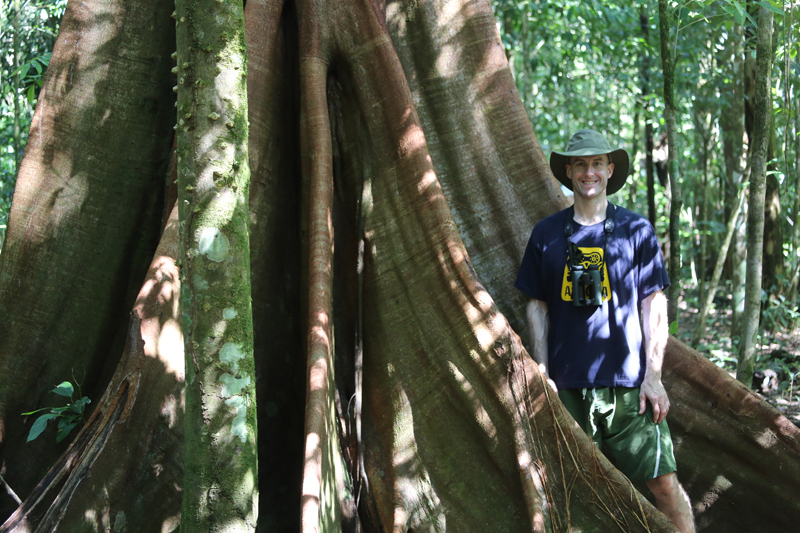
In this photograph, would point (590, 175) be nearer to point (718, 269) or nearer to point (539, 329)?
point (539, 329)

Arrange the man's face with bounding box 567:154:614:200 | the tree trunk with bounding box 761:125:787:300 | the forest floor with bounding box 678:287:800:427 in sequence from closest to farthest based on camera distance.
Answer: the man's face with bounding box 567:154:614:200
the forest floor with bounding box 678:287:800:427
the tree trunk with bounding box 761:125:787:300

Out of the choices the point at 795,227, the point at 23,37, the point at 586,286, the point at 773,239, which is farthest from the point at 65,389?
the point at 773,239

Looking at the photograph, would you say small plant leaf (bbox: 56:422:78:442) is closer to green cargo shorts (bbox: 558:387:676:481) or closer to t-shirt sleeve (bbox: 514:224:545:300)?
t-shirt sleeve (bbox: 514:224:545:300)

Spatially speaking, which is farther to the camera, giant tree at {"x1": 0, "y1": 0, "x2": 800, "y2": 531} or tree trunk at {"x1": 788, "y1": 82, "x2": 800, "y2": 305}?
tree trunk at {"x1": 788, "y1": 82, "x2": 800, "y2": 305}

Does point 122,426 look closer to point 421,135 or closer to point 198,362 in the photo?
point 198,362

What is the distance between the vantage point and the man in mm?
3314

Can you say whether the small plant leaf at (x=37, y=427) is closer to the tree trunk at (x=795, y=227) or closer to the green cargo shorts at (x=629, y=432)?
the green cargo shorts at (x=629, y=432)

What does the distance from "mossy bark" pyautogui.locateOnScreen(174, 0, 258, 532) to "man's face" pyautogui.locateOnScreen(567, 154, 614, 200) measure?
1.89 metres

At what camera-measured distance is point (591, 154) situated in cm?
339

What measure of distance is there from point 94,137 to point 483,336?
2.63 meters

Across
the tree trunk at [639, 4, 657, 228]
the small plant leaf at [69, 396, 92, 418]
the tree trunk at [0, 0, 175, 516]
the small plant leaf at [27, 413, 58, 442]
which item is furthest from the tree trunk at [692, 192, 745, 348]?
the small plant leaf at [27, 413, 58, 442]

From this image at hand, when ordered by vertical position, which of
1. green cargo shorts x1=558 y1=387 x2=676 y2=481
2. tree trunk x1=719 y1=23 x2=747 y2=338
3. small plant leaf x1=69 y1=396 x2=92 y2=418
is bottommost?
tree trunk x1=719 y1=23 x2=747 y2=338

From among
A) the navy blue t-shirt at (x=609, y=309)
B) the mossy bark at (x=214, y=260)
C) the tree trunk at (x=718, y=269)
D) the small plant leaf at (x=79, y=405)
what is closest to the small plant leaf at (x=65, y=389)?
the small plant leaf at (x=79, y=405)

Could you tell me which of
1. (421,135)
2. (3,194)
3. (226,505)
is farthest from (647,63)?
(226,505)
